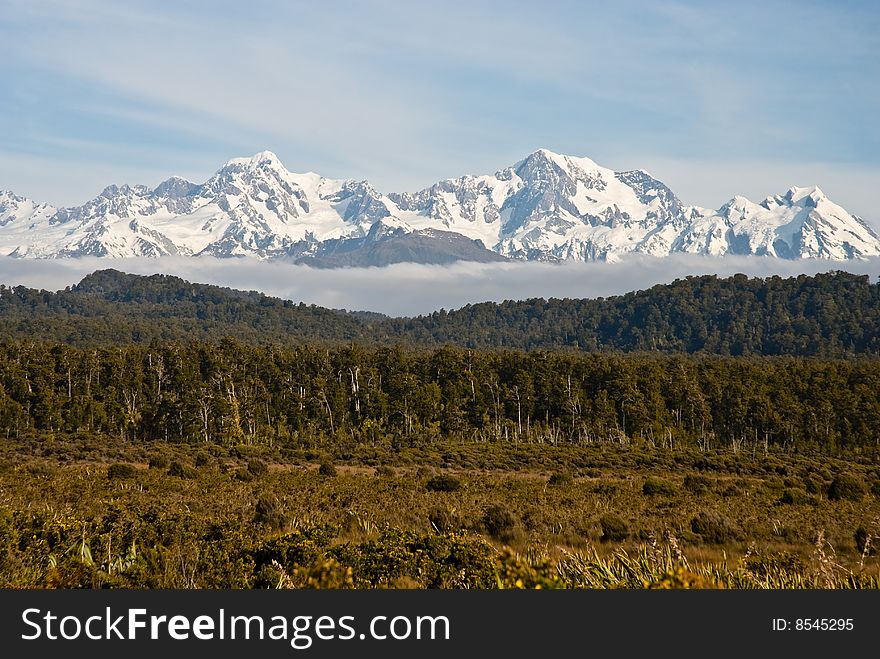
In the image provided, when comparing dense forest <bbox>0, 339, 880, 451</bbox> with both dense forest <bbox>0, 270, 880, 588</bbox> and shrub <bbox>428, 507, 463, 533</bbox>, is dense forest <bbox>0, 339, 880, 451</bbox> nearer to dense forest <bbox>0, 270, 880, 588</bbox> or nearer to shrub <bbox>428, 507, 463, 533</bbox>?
dense forest <bbox>0, 270, 880, 588</bbox>

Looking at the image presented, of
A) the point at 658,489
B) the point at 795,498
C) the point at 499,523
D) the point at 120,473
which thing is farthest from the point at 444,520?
the point at 120,473

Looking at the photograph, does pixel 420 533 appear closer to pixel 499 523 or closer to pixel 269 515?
pixel 499 523

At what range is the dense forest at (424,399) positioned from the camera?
8044 cm

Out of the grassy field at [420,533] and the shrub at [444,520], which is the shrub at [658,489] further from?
the shrub at [444,520]

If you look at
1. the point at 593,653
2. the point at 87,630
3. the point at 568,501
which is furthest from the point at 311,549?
the point at 568,501

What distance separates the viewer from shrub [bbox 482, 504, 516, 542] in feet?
56.2

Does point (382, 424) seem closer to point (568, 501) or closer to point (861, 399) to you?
point (861, 399)

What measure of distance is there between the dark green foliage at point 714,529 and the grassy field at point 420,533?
39 mm

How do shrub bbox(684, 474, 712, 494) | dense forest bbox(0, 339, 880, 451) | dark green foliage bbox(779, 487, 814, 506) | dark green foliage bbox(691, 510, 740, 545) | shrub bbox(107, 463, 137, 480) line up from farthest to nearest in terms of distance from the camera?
1. dense forest bbox(0, 339, 880, 451)
2. shrub bbox(684, 474, 712, 494)
3. shrub bbox(107, 463, 137, 480)
4. dark green foliage bbox(779, 487, 814, 506)
5. dark green foliage bbox(691, 510, 740, 545)

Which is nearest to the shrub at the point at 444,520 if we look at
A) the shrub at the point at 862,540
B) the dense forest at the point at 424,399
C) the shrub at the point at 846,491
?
the shrub at the point at 862,540

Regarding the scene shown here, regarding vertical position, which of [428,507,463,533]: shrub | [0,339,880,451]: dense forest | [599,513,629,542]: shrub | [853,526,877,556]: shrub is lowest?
[0,339,880,451]: dense forest

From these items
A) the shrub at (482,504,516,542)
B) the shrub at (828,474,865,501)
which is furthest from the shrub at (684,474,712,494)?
the shrub at (482,504,516,542)

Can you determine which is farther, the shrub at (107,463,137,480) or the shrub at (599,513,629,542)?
the shrub at (107,463,137,480)

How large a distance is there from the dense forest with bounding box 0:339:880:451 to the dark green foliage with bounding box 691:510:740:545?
6126cm
